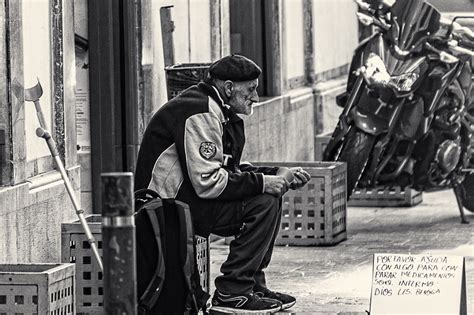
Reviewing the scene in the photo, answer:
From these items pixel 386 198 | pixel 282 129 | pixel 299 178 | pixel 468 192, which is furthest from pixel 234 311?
pixel 282 129

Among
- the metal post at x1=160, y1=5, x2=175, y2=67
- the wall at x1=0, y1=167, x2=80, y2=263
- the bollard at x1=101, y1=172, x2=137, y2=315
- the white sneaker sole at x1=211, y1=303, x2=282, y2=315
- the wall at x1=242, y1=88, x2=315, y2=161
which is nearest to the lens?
the bollard at x1=101, y1=172, x2=137, y2=315

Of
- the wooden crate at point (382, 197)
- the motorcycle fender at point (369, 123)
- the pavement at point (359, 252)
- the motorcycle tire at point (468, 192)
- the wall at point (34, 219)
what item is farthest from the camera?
the wooden crate at point (382, 197)

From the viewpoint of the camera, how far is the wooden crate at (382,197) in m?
16.2

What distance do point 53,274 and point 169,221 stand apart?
844 mm

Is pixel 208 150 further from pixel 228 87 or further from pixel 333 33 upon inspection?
pixel 333 33

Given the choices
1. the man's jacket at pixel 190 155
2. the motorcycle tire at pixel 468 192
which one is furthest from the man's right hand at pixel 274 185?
the motorcycle tire at pixel 468 192

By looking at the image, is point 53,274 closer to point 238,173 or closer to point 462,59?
point 238,173

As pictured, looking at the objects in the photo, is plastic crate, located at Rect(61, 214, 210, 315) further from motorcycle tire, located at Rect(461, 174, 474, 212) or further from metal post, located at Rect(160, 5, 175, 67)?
motorcycle tire, located at Rect(461, 174, 474, 212)

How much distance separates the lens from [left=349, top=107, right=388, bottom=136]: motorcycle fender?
1415 centimetres

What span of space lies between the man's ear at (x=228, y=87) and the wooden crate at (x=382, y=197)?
5755 millimetres

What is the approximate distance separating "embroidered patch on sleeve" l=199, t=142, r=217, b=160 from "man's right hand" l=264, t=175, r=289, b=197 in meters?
0.45

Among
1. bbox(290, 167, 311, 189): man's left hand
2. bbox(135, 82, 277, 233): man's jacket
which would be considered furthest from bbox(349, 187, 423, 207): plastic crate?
bbox(135, 82, 277, 233): man's jacket

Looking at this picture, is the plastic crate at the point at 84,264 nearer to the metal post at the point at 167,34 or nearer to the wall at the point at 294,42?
the metal post at the point at 167,34

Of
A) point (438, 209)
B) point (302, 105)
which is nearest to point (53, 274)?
point (438, 209)
